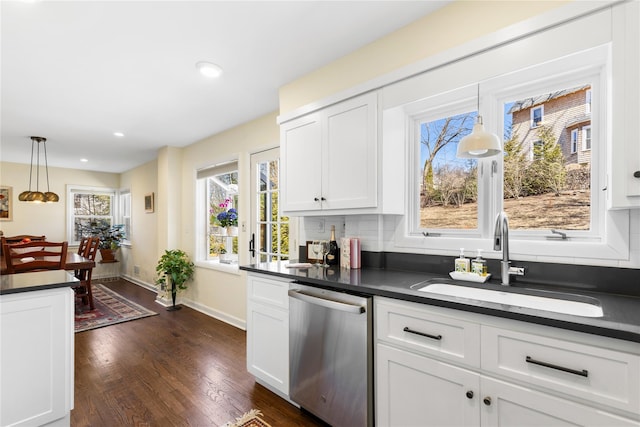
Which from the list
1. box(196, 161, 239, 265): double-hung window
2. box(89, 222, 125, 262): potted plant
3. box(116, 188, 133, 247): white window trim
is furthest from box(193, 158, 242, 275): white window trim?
box(89, 222, 125, 262): potted plant

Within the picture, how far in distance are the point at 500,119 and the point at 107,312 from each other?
508 centimetres

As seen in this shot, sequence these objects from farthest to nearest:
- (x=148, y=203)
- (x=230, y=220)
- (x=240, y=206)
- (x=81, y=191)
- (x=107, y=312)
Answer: (x=81, y=191)
(x=148, y=203)
(x=107, y=312)
(x=230, y=220)
(x=240, y=206)

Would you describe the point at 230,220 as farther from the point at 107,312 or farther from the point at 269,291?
the point at 107,312

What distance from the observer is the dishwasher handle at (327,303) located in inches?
64.2

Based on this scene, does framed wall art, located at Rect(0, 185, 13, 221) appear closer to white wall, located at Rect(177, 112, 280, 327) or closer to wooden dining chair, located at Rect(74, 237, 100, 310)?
wooden dining chair, located at Rect(74, 237, 100, 310)

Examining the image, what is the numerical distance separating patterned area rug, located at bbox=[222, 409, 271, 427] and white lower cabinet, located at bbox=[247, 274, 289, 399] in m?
0.22

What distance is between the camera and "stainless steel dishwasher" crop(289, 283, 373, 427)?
1.63 metres

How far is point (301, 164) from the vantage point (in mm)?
2520

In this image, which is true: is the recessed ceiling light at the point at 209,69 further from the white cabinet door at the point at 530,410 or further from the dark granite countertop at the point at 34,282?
the white cabinet door at the point at 530,410

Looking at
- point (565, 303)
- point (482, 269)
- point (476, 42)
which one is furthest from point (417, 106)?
point (565, 303)

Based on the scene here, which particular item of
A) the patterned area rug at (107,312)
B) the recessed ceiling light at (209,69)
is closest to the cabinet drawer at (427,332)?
the recessed ceiling light at (209,69)

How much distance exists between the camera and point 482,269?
5.73ft

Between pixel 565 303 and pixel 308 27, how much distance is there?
2.09 metres

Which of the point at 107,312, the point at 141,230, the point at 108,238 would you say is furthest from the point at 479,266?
the point at 108,238
